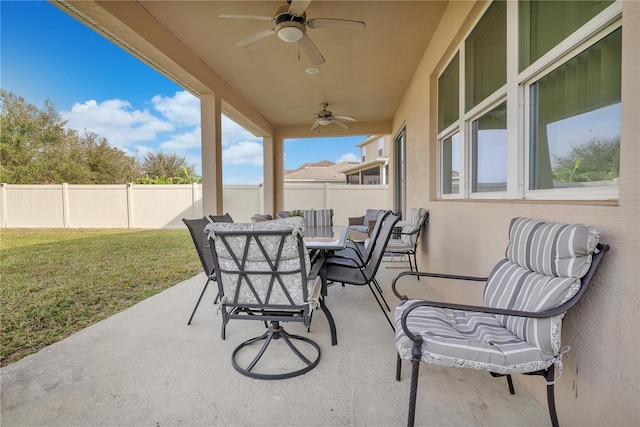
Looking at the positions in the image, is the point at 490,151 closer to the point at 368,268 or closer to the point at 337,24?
the point at 368,268

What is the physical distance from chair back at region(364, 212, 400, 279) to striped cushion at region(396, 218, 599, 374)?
79 centimetres

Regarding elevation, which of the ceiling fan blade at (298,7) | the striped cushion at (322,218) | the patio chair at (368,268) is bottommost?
the patio chair at (368,268)

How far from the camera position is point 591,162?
1.40 metres

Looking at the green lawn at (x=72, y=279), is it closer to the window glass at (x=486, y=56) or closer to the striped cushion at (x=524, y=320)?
the striped cushion at (x=524, y=320)

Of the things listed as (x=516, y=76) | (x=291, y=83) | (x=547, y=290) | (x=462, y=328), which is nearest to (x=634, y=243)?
(x=547, y=290)

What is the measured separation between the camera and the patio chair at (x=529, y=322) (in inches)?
45.8

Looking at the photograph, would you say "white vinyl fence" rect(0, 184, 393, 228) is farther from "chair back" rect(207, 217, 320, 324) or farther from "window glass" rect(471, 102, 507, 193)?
"chair back" rect(207, 217, 320, 324)

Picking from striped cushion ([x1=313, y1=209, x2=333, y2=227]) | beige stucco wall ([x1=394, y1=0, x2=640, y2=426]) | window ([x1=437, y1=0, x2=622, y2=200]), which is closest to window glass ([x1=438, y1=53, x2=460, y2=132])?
window ([x1=437, y1=0, x2=622, y2=200])

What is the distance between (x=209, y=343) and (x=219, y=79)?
3.83m

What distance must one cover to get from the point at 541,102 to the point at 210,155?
12.3 ft

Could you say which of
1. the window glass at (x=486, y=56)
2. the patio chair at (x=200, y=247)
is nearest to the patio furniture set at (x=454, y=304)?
the patio chair at (x=200, y=247)

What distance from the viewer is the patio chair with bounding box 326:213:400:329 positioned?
2340mm

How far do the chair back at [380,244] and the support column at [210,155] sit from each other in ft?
8.33

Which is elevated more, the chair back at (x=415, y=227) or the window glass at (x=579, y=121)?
the window glass at (x=579, y=121)
